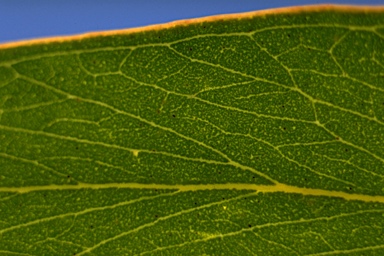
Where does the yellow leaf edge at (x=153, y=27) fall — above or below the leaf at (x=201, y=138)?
above

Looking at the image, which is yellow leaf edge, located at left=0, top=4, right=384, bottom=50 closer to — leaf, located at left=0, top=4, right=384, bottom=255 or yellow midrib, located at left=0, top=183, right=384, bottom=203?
leaf, located at left=0, top=4, right=384, bottom=255

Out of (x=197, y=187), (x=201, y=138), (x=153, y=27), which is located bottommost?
(x=197, y=187)

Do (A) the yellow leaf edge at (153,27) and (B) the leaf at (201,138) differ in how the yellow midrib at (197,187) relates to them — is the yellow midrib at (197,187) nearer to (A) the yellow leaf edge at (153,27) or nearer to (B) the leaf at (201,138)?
(B) the leaf at (201,138)

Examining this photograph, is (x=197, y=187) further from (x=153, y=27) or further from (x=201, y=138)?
(x=153, y=27)

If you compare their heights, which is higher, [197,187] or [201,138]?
[201,138]

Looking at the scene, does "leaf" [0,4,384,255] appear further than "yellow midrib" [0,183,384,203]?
No

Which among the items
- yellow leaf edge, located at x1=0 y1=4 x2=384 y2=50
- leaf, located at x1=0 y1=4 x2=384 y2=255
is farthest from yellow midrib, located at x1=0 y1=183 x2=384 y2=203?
yellow leaf edge, located at x1=0 y1=4 x2=384 y2=50

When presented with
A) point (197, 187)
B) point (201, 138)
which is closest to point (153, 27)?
point (201, 138)

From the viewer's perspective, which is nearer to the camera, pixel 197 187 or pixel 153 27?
pixel 153 27

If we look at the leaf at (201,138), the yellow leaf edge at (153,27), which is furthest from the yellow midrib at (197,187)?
the yellow leaf edge at (153,27)
